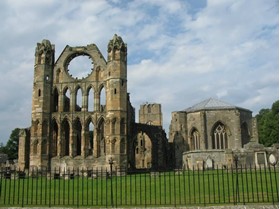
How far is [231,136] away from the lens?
4434cm

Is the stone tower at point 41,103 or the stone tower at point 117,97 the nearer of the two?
the stone tower at point 117,97

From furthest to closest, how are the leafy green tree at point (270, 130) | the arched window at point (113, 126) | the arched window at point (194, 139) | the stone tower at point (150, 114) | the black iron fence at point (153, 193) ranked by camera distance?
the stone tower at point (150, 114) < the leafy green tree at point (270, 130) < the arched window at point (194, 139) < the arched window at point (113, 126) < the black iron fence at point (153, 193)

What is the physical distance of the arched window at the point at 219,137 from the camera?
44594 millimetres

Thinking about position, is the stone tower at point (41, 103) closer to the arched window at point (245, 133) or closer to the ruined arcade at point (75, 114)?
the ruined arcade at point (75, 114)

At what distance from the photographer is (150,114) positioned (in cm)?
7475

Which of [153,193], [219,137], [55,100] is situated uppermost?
[55,100]

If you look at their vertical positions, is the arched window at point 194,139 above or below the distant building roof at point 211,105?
below

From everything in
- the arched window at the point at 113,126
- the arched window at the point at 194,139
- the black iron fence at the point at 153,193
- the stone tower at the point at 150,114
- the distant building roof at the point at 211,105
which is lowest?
the black iron fence at the point at 153,193

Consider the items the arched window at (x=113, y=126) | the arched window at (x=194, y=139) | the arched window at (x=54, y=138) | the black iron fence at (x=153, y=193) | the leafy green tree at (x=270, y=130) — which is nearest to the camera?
the black iron fence at (x=153, y=193)

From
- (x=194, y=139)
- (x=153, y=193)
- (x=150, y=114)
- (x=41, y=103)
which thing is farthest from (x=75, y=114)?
(x=150, y=114)

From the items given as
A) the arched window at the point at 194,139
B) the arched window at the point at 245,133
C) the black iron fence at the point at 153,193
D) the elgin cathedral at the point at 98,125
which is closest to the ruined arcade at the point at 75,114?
the elgin cathedral at the point at 98,125

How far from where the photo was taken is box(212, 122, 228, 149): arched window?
44.6m

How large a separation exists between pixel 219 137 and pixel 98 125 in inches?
591

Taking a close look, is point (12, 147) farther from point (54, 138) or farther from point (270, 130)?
point (270, 130)
